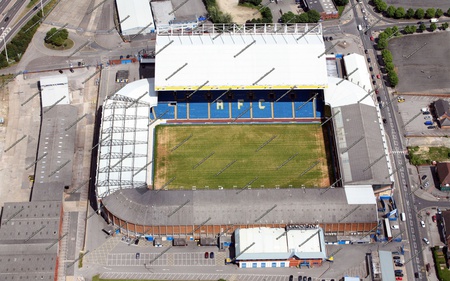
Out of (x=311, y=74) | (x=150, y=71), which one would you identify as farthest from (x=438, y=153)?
(x=150, y=71)

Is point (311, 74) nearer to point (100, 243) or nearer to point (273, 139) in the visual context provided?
point (273, 139)

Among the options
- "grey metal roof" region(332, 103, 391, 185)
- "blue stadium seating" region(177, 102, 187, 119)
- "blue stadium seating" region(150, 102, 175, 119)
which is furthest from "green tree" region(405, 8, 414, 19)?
"blue stadium seating" region(150, 102, 175, 119)

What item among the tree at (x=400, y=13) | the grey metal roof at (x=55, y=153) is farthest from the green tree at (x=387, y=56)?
the grey metal roof at (x=55, y=153)

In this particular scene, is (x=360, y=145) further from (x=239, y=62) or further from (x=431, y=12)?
(x=431, y=12)

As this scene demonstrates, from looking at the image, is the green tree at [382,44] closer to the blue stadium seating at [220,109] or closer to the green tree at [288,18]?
the green tree at [288,18]

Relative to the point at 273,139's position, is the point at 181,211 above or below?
below

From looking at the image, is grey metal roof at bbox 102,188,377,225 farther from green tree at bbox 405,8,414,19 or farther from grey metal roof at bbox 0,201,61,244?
green tree at bbox 405,8,414,19
